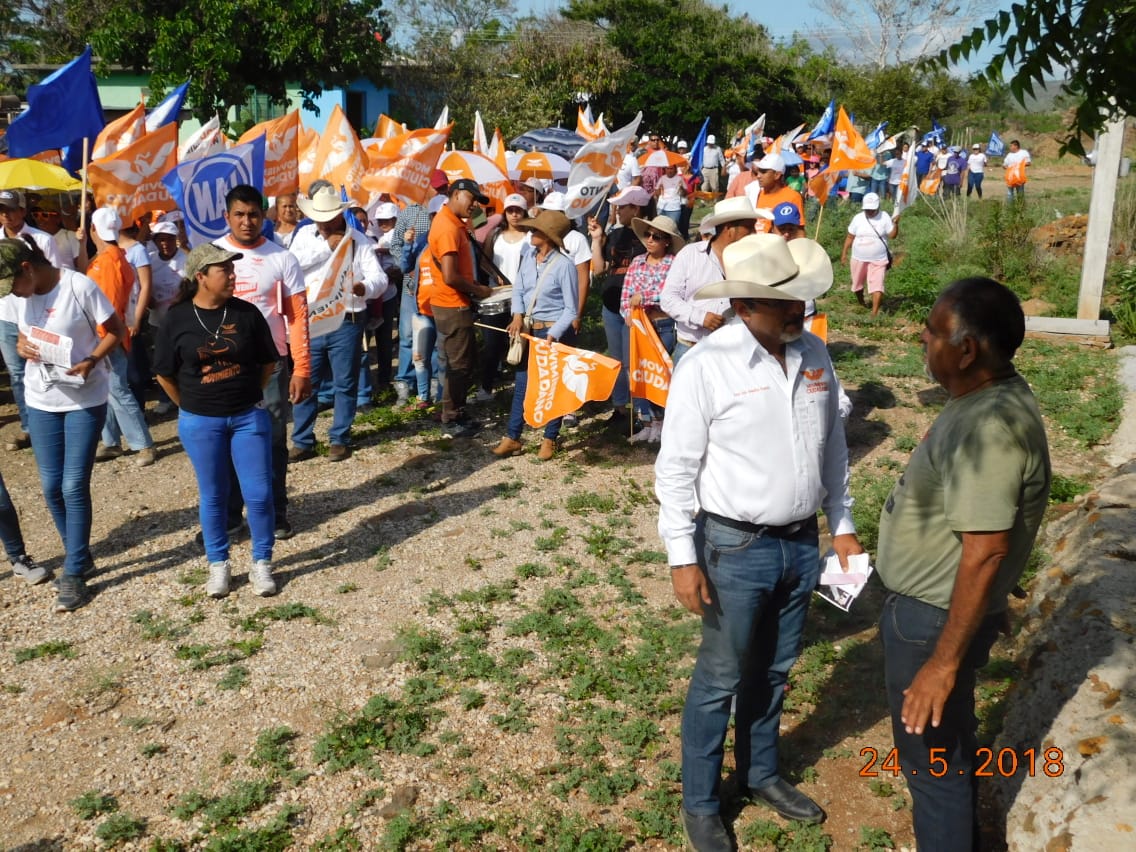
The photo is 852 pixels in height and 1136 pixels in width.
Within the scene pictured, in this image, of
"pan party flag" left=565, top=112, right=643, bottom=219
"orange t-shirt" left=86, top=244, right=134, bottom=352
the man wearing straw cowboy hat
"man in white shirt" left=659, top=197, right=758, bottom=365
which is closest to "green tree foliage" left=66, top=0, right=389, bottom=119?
"pan party flag" left=565, top=112, right=643, bottom=219

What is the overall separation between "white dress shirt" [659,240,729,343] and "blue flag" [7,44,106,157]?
5445 millimetres

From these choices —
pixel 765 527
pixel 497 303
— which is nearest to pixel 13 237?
pixel 497 303

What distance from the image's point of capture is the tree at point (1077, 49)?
10.2 feet

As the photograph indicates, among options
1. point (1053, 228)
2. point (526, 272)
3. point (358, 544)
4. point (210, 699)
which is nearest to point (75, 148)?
point (526, 272)

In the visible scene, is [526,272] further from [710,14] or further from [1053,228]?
[710,14]

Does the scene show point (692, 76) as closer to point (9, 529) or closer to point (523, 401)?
point (523, 401)

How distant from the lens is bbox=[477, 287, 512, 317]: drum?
8.62 meters

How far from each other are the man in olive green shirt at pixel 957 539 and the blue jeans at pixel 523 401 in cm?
511

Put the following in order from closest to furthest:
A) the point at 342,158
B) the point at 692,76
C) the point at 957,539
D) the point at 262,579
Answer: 1. the point at 957,539
2. the point at 262,579
3. the point at 342,158
4. the point at 692,76

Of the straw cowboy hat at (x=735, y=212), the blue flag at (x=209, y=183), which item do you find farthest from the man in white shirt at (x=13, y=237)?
the straw cowboy hat at (x=735, y=212)

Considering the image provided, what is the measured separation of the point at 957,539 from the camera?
2920 millimetres

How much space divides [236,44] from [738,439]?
2339 cm

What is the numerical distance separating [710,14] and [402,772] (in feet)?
158

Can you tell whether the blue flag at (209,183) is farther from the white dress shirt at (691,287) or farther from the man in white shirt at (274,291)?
the white dress shirt at (691,287)
